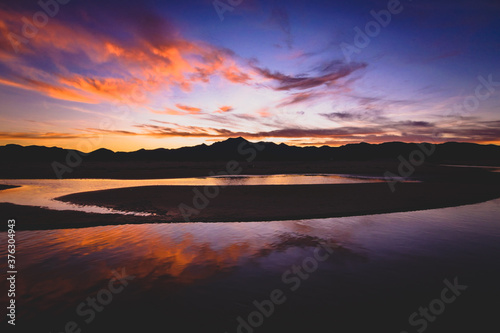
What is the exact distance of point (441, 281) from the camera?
7621 millimetres

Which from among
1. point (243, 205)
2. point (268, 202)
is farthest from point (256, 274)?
point (268, 202)

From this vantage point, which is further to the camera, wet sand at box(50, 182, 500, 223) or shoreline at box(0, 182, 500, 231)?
wet sand at box(50, 182, 500, 223)

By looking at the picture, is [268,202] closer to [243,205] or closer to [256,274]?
[243,205]

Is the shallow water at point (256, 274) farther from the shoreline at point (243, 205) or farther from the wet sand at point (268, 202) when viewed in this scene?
the wet sand at point (268, 202)

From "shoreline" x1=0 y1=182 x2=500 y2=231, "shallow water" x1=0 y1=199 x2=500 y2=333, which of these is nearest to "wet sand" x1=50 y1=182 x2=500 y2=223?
"shoreline" x1=0 y1=182 x2=500 y2=231

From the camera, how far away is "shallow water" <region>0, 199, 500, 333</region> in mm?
5980

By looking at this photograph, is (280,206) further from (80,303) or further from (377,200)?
(80,303)

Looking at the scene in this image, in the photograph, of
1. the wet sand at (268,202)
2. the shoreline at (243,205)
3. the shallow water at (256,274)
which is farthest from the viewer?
the wet sand at (268,202)

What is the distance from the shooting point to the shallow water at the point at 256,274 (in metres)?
5.98

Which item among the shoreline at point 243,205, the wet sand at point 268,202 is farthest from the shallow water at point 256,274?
the wet sand at point 268,202

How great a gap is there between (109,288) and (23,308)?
1.89m

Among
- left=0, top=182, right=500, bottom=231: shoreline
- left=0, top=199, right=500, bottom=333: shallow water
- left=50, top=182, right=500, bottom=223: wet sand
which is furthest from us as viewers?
left=50, top=182, right=500, bottom=223: wet sand

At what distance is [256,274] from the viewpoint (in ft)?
26.8

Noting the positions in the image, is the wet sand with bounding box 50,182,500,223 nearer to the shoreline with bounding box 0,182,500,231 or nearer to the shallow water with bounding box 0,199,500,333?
the shoreline with bounding box 0,182,500,231
